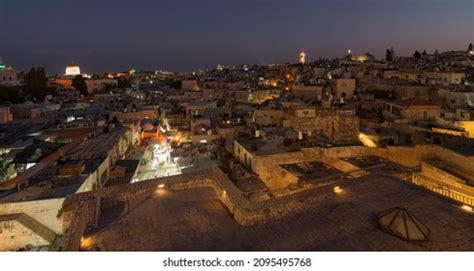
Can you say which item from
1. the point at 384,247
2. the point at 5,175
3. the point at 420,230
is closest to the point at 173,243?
the point at 384,247

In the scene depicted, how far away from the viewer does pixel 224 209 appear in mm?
5297

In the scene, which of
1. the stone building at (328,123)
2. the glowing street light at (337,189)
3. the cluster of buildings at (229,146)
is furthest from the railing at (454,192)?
the stone building at (328,123)

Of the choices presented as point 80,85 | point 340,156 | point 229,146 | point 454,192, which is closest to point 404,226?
point 454,192

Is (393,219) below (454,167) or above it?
above

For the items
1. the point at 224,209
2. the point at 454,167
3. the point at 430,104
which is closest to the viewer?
the point at 224,209

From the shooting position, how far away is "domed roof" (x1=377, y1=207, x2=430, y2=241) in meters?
3.69

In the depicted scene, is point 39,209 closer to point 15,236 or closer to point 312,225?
point 15,236

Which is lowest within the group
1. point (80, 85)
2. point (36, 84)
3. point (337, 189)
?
point (337, 189)

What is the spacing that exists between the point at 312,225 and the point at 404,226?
3.62ft

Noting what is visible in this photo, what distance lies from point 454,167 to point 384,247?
22.8 ft

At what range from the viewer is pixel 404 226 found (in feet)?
12.3

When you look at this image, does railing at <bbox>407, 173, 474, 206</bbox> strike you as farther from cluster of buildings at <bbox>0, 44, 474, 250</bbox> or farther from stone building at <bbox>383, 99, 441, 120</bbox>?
stone building at <bbox>383, 99, 441, 120</bbox>

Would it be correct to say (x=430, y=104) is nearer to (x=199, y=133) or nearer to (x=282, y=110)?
(x=282, y=110)
